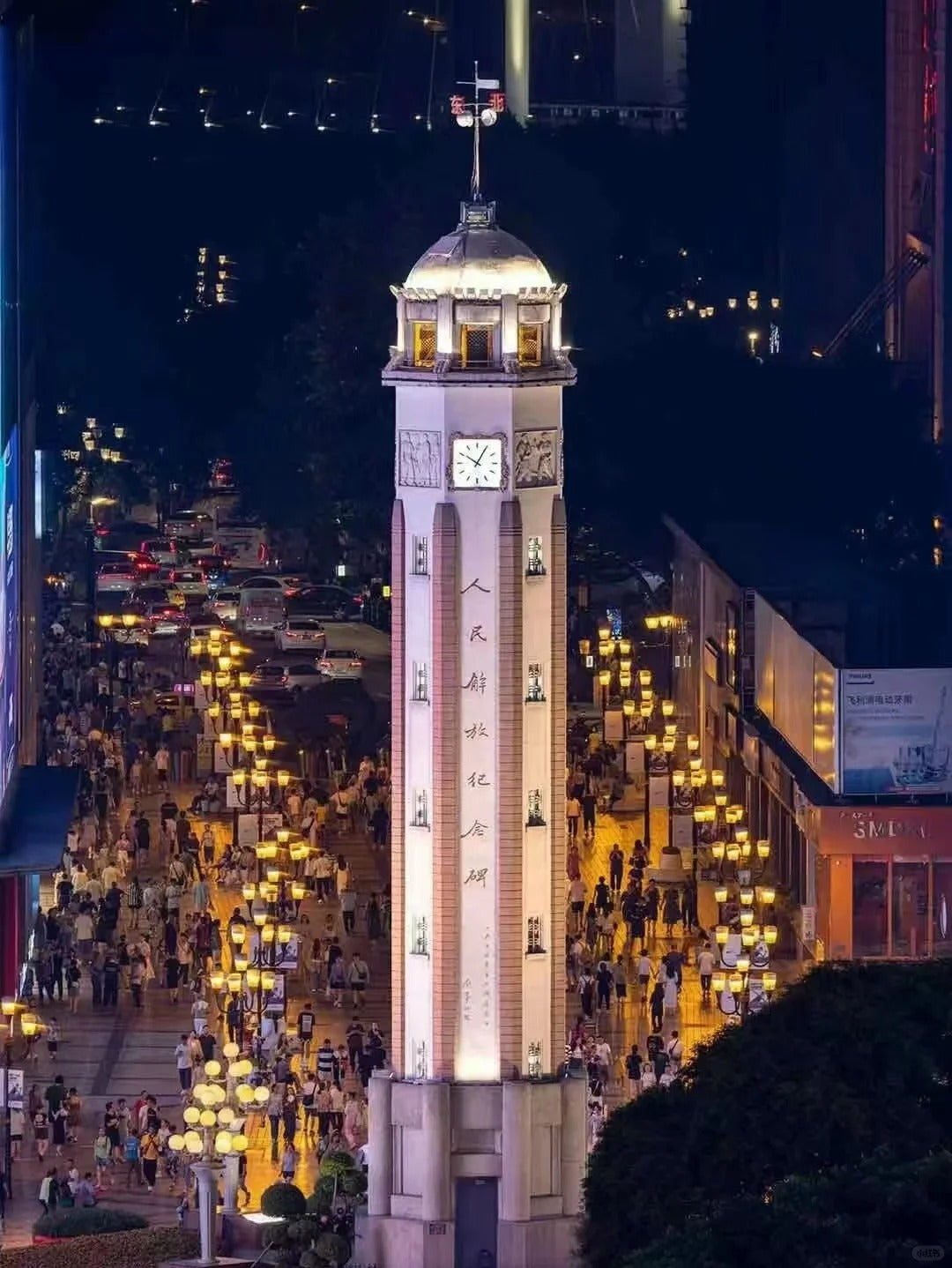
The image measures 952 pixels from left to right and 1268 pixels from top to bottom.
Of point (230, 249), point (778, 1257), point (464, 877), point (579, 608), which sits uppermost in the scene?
point (230, 249)

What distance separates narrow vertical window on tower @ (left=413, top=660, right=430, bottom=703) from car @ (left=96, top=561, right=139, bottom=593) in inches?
2970

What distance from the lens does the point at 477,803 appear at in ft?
274

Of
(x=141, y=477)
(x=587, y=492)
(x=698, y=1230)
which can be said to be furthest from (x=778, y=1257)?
(x=141, y=477)

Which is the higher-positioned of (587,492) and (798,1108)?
(587,492)

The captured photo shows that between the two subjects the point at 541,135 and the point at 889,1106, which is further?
the point at 541,135

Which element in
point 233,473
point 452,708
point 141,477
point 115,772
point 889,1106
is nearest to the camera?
point 889,1106

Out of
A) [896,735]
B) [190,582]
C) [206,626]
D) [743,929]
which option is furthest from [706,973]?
[190,582]

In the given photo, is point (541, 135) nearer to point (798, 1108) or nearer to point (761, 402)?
point (761, 402)

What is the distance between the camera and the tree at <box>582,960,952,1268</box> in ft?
228

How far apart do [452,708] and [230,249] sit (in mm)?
111060

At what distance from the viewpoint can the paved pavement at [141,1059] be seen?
294 feet

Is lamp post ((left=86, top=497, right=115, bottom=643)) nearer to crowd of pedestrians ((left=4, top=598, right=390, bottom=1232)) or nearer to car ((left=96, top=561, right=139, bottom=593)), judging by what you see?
car ((left=96, top=561, right=139, bottom=593))

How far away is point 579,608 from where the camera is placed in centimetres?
14975

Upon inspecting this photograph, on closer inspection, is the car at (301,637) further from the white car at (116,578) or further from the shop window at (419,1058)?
the shop window at (419,1058)
